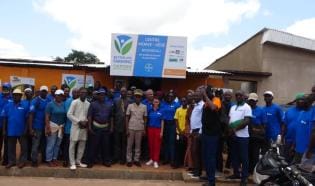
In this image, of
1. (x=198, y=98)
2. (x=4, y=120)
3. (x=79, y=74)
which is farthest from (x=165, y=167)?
(x=79, y=74)

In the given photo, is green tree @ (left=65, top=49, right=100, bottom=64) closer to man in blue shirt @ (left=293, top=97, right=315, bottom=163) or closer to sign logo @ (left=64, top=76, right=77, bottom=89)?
sign logo @ (left=64, top=76, right=77, bottom=89)

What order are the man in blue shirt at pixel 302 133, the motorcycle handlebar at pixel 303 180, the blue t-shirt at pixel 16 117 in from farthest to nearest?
the blue t-shirt at pixel 16 117, the man in blue shirt at pixel 302 133, the motorcycle handlebar at pixel 303 180

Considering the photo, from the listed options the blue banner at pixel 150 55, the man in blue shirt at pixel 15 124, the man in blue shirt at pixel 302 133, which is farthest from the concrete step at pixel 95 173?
the blue banner at pixel 150 55

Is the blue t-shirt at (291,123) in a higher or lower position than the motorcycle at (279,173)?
higher

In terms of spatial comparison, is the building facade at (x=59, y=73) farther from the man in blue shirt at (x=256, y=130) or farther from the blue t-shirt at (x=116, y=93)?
the man in blue shirt at (x=256, y=130)

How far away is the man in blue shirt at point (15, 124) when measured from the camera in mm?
10352

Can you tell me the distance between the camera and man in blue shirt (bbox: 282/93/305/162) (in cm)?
838

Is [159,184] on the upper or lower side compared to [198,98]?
lower

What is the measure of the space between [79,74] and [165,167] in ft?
20.6

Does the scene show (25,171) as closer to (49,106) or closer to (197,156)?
(49,106)

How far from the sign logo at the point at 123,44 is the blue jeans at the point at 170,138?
4134 mm

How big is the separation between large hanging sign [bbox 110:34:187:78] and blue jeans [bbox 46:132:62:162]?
4.35 meters

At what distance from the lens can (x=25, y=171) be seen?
1041 cm

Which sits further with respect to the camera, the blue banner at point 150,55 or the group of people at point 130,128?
the blue banner at point 150,55
